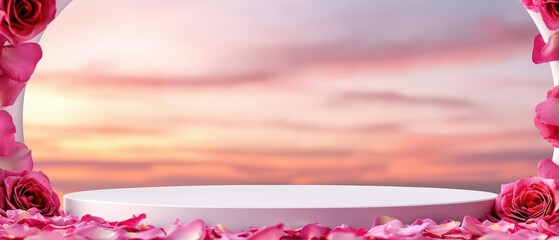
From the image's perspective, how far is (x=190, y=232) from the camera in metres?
1.19

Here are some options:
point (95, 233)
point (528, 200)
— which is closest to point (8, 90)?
point (95, 233)

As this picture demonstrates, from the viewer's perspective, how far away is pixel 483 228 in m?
1.32

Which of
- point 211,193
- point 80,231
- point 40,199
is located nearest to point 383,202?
point 211,193

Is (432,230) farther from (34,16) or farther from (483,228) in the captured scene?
(34,16)

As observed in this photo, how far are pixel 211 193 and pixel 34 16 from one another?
557mm

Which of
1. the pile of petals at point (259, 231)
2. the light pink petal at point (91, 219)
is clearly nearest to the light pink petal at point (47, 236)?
the pile of petals at point (259, 231)

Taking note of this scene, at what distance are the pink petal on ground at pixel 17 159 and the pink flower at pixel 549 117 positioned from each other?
3.69 ft

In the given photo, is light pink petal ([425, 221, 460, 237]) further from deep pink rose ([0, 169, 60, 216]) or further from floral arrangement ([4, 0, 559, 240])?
deep pink rose ([0, 169, 60, 216])

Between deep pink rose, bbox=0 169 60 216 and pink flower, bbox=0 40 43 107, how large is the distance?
0.57ft

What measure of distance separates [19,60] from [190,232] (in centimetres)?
71

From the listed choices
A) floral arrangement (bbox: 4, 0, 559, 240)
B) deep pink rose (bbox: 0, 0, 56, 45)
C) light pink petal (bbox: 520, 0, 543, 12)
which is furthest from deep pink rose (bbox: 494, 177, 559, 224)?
deep pink rose (bbox: 0, 0, 56, 45)

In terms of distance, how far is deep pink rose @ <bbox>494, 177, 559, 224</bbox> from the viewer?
5.28ft

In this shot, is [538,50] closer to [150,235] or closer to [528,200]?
[528,200]

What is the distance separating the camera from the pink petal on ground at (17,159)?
1738mm
